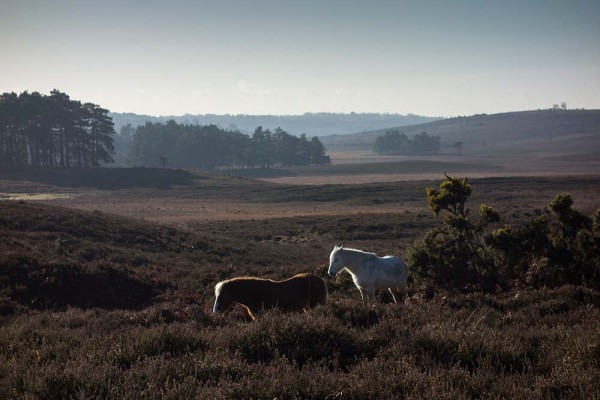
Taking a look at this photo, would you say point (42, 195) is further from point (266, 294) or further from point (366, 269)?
point (266, 294)

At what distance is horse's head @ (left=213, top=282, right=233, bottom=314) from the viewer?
1001 cm

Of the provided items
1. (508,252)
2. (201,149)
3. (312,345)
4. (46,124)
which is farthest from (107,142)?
(312,345)

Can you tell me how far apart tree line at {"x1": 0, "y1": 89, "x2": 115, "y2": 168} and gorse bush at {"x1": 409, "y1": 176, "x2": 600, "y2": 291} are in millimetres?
93396

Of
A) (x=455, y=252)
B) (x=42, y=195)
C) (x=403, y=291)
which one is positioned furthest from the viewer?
(x=42, y=195)

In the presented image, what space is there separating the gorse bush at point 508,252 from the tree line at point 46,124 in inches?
3677

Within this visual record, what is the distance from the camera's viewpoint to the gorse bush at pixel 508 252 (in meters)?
12.4

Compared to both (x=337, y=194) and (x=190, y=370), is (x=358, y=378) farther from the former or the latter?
(x=337, y=194)

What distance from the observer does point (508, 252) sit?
521 inches

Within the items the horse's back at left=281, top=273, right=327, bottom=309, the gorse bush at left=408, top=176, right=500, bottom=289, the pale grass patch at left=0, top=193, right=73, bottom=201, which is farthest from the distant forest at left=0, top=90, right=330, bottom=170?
the horse's back at left=281, top=273, right=327, bottom=309

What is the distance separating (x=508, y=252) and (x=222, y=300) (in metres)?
7.77

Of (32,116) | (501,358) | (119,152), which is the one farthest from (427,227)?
(119,152)

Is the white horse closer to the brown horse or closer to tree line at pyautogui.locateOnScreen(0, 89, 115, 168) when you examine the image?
the brown horse

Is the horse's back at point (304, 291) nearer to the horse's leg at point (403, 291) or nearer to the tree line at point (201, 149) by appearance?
the horse's leg at point (403, 291)

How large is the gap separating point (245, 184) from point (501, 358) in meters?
87.5
